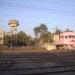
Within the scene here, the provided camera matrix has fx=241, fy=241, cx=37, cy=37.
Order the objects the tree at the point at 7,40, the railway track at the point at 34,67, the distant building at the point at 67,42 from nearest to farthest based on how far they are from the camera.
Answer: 1. the railway track at the point at 34,67
2. the distant building at the point at 67,42
3. the tree at the point at 7,40

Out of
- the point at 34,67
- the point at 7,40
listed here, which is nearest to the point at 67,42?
the point at 7,40

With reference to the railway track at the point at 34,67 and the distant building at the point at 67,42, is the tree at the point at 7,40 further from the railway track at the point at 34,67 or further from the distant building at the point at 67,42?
Result: the railway track at the point at 34,67

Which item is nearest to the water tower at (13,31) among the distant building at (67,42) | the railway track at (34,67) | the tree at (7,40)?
the tree at (7,40)

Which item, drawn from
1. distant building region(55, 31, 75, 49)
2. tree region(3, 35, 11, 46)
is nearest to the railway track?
distant building region(55, 31, 75, 49)

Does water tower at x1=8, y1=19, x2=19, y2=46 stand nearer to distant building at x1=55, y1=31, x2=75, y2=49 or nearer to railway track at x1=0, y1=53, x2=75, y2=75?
distant building at x1=55, y1=31, x2=75, y2=49

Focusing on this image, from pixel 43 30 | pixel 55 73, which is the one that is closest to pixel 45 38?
pixel 43 30

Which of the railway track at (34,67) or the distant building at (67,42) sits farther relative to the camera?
the distant building at (67,42)

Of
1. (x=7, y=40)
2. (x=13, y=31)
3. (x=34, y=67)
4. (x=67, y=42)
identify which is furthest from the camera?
(x=13, y=31)

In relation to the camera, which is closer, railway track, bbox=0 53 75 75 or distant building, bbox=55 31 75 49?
railway track, bbox=0 53 75 75

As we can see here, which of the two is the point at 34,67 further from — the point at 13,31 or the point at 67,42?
the point at 13,31

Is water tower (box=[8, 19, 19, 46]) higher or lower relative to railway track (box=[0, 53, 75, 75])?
higher

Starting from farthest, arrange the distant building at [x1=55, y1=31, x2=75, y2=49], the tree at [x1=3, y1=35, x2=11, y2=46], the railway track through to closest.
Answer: the tree at [x1=3, y1=35, x2=11, y2=46] < the distant building at [x1=55, y1=31, x2=75, y2=49] < the railway track

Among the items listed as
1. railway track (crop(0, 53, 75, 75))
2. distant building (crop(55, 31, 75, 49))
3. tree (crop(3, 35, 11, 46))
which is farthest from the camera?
tree (crop(3, 35, 11, 46))

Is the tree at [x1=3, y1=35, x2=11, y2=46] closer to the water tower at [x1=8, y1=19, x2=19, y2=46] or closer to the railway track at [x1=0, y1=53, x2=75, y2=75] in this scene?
the water tower at [x1=8, y1=19, x2=19, y2=46]
